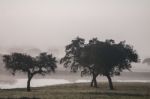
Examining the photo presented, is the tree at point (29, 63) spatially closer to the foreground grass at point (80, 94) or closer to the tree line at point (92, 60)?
the tree line at point (92, 60)

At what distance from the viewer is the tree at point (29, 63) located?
10338cm

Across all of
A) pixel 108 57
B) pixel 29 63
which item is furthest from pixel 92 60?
pixel 29 63

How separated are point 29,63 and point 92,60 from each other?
1937 centimetres

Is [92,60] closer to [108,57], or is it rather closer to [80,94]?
[108,57]

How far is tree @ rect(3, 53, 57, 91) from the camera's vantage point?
103375 millimetres

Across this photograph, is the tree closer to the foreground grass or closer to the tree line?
the tree line

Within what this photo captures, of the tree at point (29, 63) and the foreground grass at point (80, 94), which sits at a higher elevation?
the tree at point (29, 63)

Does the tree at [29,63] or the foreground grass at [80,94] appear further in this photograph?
the tree at [29,63]

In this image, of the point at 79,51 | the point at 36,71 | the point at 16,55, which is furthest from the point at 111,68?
the point at 16,55

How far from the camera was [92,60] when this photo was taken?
332 ft

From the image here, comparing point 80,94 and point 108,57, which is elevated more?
point 108,57

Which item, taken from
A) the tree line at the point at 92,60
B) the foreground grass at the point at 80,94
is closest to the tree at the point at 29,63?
the tree line at the point at 92,60

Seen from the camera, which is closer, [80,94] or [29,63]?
[80,94]

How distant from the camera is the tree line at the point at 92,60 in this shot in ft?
324
